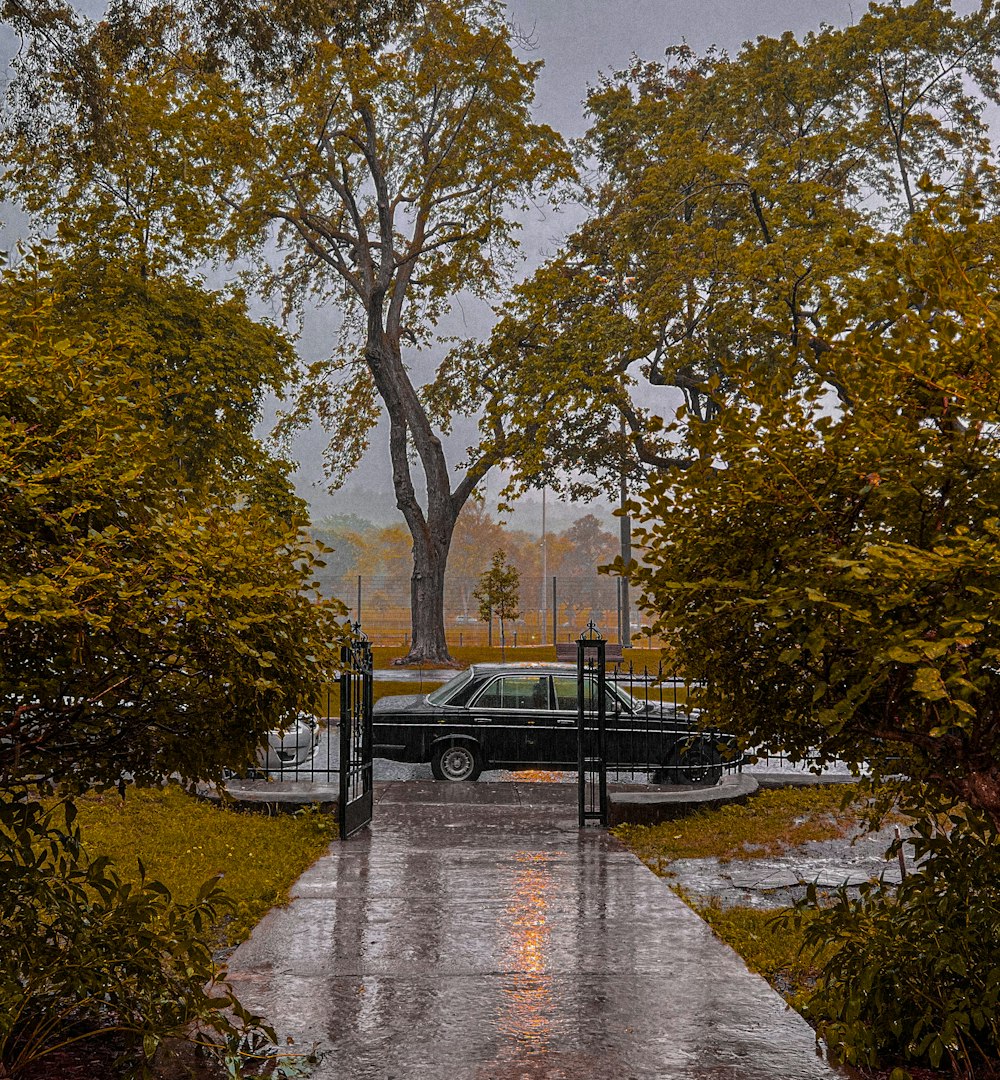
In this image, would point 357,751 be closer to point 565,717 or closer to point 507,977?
point 565,717

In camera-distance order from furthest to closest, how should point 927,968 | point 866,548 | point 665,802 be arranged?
point 665,802
point 927,968
point 866,548

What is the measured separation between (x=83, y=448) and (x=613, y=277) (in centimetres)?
2950

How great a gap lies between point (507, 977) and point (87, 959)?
8.57 feet

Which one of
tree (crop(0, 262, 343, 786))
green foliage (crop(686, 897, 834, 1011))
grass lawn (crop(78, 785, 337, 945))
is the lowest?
green foliage (crop(686, 897, 834, 1011))

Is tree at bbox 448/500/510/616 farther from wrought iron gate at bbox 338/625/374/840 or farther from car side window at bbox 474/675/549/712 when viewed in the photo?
wrought iron gate at bbox 338/625/374/840

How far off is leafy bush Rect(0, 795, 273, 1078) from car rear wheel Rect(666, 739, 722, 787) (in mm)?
9411

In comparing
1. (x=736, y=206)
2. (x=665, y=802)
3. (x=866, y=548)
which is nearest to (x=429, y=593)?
(x=736, y=206)

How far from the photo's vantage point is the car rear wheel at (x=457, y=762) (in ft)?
46.8

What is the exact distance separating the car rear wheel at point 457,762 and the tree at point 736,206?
12889mm

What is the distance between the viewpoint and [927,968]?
4152mm

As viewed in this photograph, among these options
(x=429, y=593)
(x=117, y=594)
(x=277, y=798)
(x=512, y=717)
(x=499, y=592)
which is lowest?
(x=277, y=798)

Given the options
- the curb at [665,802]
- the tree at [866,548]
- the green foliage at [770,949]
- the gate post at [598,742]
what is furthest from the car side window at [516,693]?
the tree at [866,548]

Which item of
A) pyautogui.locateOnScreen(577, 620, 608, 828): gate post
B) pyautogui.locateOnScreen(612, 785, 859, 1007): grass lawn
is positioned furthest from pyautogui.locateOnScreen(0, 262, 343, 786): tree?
pyautogui.locateOnScreen(577, 620, 608, 828): gate post

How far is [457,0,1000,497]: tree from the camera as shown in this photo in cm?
2538
